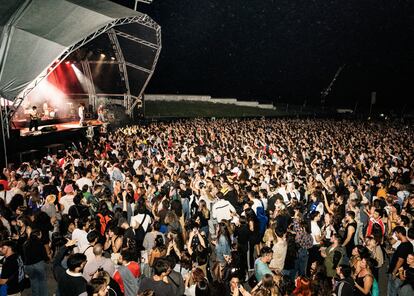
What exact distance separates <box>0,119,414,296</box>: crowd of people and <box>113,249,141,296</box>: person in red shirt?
0.6 inches

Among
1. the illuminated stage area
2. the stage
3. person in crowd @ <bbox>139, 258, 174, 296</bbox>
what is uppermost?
the illuminated stage area

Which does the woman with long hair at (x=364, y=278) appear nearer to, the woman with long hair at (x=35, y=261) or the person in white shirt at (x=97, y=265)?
the person in white shirt at (x=97, y=265)

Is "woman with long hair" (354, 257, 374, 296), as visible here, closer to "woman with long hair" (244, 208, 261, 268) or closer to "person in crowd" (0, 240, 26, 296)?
"woman with long hair" (244, 208, 261, 268)

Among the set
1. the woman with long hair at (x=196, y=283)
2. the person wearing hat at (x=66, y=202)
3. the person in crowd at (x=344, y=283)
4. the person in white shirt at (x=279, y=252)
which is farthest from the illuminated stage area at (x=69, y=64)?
the person in crowd at (x=344, y=283)

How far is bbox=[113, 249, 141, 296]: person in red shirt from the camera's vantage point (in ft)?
15.0

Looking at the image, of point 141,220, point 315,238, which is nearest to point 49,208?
point 141,220

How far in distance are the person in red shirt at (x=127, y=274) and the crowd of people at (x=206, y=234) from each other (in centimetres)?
2

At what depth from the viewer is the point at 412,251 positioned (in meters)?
5.39

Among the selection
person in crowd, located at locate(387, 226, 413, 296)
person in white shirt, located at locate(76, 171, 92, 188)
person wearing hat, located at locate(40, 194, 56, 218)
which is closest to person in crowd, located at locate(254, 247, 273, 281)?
person in crowd, located at locate(387, 226, 413, 296)

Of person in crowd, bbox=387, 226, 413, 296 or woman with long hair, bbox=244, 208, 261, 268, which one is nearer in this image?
person in crowd, bbox=387, 226, 413, 296

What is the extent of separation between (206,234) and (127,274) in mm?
3084

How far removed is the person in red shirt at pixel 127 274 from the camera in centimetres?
458

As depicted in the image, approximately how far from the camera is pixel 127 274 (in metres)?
4.58

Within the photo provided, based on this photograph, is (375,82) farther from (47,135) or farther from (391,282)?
(391,282)
